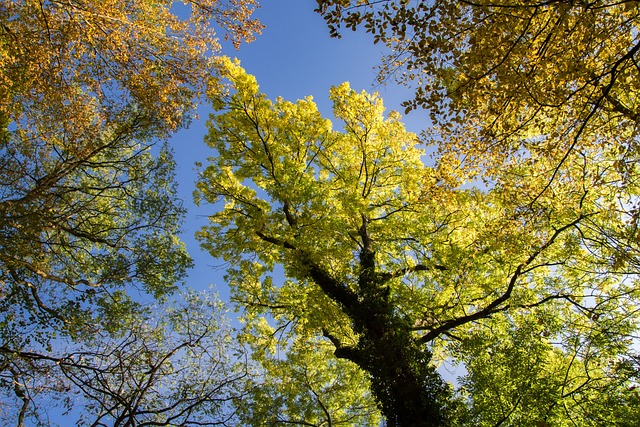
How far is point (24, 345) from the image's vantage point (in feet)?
20.7

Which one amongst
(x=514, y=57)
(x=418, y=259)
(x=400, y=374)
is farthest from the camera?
(x=418, y=259)

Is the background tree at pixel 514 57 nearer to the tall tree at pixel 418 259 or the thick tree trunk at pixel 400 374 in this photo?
the tall tree at pixel 418 259

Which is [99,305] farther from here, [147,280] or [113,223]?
[113,223]

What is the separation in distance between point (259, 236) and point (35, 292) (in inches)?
222

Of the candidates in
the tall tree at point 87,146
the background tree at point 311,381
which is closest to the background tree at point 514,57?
the tall tree at point 87,146

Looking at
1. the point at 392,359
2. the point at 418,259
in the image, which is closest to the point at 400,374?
the point at 392,359

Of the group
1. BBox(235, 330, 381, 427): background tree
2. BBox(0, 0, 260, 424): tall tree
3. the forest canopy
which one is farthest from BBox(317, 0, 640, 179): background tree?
BBox(235, 330, 381, 427): background tree

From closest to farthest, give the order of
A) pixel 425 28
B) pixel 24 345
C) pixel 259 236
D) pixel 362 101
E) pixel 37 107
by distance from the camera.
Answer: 1. pixel 425 28
2. pixel 24 345
3. pixel 37 107
4. pixel 259 236
5. pixel 362 101

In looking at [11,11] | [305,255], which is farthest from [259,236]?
[11,11]

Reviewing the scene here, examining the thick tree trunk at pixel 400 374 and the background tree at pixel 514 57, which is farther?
the thick tree trunk at pixel 400 374

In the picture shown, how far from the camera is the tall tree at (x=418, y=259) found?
24.2 feet

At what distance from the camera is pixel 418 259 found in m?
10.3

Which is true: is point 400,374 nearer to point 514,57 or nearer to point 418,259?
point 418,259

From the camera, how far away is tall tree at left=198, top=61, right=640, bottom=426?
7375 millimetres
